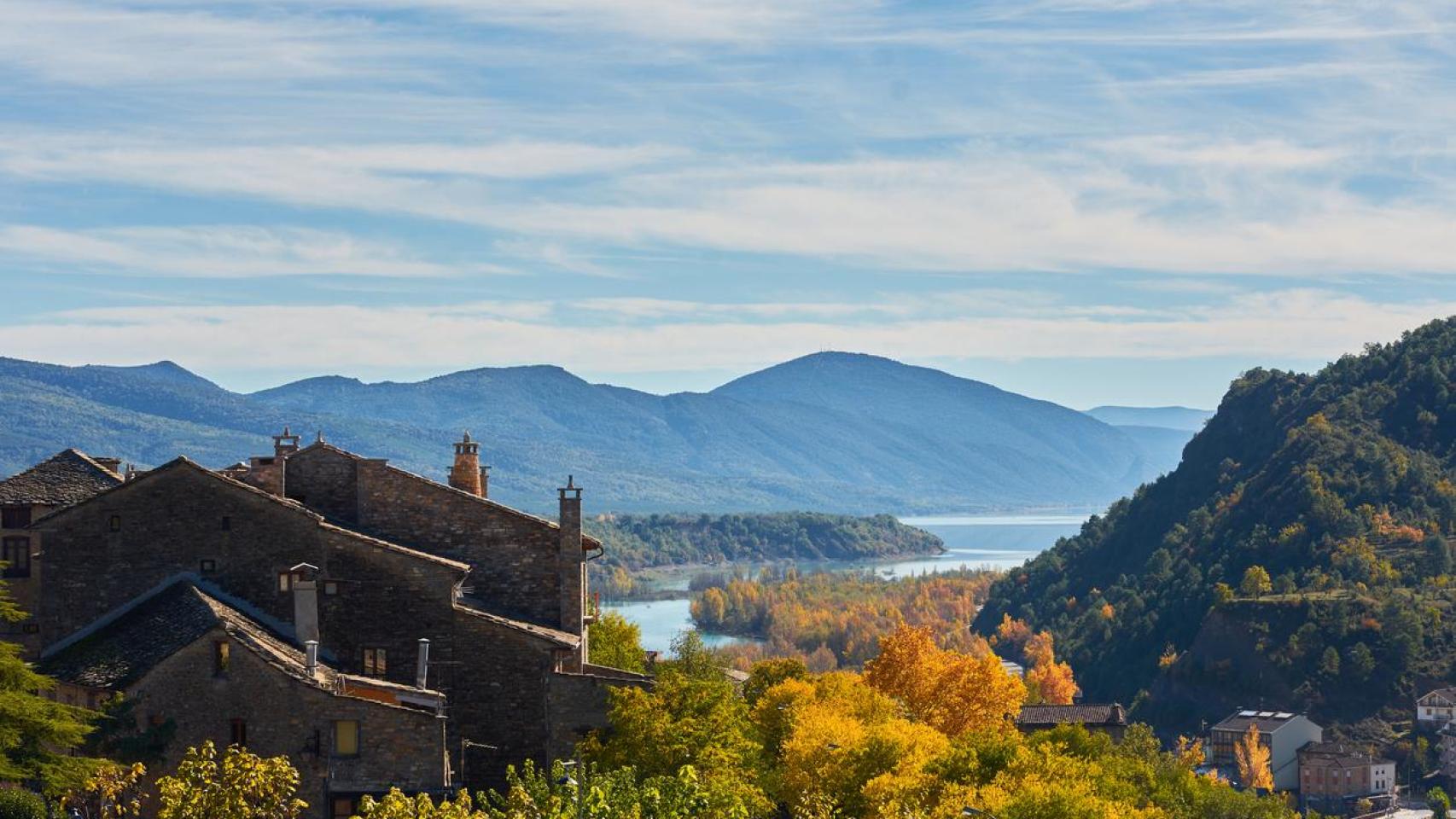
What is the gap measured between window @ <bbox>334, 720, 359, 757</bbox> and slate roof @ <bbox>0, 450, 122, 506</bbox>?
14.9m

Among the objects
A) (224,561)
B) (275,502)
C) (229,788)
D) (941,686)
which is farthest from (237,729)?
(941,686)

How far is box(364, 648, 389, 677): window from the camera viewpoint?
47719 mm

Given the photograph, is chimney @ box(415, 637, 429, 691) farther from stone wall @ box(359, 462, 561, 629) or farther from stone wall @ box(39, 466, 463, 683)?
stone wall @ box(359, 462, 561, 629)

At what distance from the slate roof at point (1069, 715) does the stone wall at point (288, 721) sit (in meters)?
101

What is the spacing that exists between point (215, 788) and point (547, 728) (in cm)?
1688

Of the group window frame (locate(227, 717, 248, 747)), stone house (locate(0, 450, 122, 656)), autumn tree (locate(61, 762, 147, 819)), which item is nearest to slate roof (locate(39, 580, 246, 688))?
window frame (locate(227, 717, 248, 747))

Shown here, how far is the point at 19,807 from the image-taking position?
38469 millimetres

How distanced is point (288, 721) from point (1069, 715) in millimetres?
111177

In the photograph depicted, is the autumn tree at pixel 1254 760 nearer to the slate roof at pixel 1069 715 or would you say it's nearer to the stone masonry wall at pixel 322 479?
the slate roof at pixel 1069 715

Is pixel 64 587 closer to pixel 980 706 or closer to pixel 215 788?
pixel 215 788

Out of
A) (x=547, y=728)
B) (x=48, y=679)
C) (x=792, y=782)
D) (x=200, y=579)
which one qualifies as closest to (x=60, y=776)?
(x=48, y=679)

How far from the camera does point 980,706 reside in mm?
99125

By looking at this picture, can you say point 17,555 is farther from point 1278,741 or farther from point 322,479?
point 1278,741

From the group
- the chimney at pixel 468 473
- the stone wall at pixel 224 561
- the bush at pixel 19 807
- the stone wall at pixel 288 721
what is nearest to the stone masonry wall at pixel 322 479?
the stone wall at pixel 224 561
